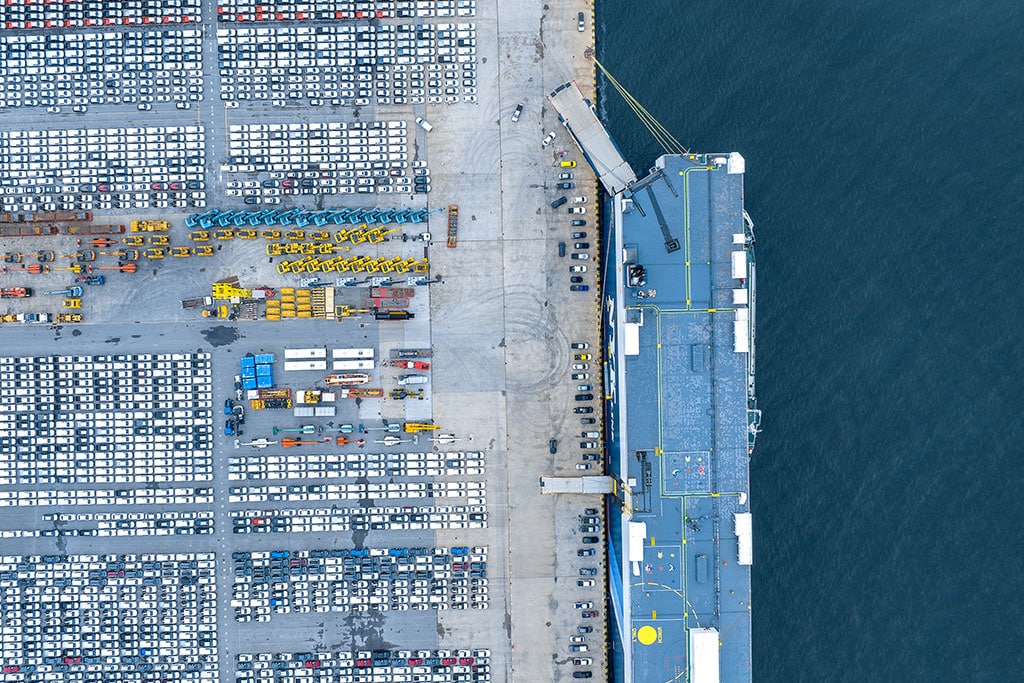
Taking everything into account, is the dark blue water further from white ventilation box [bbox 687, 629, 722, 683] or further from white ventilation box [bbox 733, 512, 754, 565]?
white ventilation box [bbox 687, 629, 722, 683]

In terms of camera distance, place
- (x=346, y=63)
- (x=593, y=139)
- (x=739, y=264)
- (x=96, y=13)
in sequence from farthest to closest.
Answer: (x=346, y=63) < (x=96, y=13) < (x=593, y=139) < (x=739, y=264)

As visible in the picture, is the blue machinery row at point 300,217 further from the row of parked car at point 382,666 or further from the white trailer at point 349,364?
the row of parked car at point 382,666

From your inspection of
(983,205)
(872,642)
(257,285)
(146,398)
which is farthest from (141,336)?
(983,205)

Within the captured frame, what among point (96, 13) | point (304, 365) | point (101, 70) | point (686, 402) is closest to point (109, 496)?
point (304, 365)

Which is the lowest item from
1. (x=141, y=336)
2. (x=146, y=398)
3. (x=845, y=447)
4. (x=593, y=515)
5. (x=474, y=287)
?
(x=593, y=515)

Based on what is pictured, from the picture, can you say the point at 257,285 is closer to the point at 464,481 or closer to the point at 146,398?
the point at 146,398

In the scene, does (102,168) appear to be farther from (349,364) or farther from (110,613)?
(110,613)
